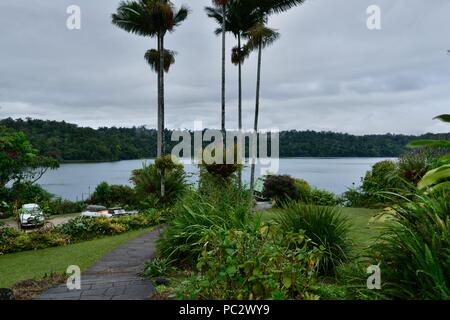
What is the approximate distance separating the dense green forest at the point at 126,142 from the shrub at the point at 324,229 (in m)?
17.8

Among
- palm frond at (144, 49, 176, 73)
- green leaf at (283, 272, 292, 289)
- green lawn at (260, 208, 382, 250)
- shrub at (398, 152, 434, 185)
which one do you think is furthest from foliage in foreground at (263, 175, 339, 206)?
green leaf at (283, 272, 292, 289)

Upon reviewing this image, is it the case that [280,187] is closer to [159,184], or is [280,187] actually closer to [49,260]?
[159,184]

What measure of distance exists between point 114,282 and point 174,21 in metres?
17.3

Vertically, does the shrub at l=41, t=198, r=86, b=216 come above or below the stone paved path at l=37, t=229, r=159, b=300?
below

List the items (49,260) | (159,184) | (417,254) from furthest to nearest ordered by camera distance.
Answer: (159,184), (49,260), (417,254)

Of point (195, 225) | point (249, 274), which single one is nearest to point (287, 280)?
point (249, 274)

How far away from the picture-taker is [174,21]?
1958 centimetres

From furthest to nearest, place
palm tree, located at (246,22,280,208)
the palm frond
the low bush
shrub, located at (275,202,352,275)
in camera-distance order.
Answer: the palm frond
palm tree, located at (246,22,280,208)
the low bush
shrub, located at (275,202,352,275)

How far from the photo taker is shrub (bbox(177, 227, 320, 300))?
304 centimetres

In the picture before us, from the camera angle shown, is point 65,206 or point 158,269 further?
point 65,206

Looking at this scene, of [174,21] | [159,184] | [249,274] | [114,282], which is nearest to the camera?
[249,274]

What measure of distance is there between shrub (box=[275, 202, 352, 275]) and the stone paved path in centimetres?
193

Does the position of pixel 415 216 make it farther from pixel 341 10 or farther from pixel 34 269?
pixel 341 10

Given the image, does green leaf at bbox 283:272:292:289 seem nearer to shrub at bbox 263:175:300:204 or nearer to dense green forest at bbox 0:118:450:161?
shrub at bbox 263:175:300:204
